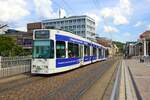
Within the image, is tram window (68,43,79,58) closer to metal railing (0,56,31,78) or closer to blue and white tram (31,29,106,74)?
blue and white tram (31,29,106,74)

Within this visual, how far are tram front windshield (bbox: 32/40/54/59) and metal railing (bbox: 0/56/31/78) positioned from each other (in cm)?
243

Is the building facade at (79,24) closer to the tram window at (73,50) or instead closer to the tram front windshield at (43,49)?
the tram window at (73,50)

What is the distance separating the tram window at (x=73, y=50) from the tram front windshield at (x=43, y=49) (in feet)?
11.9

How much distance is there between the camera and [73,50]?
25781 millimetres

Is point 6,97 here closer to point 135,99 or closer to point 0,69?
point 135,99

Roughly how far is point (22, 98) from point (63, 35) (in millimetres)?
11639

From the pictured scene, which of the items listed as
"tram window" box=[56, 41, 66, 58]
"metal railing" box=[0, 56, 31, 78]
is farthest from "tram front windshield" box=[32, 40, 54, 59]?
"metal railing" box=[0, 56, 31, 78]

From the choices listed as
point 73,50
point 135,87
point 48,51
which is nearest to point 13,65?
point 48,51

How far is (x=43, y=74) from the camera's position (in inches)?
855

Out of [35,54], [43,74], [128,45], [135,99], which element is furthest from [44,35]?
[128,45]

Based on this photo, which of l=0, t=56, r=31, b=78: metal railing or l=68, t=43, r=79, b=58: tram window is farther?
l=68, t=43, r=79, b=58: tram window

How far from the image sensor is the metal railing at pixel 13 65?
2142cm

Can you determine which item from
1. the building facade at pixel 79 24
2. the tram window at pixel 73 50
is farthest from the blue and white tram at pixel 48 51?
the building facade at pixel 79 24

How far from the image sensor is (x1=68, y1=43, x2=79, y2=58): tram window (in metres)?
24.2
